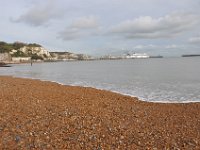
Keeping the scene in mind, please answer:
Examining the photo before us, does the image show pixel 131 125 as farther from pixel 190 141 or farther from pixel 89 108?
pixel 89 108

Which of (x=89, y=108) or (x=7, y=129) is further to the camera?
(x=89, y=108)

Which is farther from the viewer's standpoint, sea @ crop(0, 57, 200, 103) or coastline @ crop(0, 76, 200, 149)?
sea @ crop(0, 57, 200, 103)

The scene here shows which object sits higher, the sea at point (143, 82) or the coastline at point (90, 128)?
the coastline at point (90, 128)

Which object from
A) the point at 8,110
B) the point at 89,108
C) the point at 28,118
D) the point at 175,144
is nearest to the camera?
the point at 175,144

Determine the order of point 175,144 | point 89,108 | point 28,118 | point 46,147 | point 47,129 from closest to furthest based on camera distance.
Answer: point 46,147
point 175,144
point 47,129
point 28,118
point 89,108

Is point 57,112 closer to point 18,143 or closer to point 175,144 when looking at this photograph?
point 18,143

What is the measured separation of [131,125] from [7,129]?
5.16 meters

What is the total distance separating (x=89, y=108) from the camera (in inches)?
646

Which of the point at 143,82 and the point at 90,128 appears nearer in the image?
the point at 90,128

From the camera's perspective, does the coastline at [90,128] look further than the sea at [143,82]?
No

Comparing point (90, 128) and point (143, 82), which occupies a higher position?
point (90, 128)

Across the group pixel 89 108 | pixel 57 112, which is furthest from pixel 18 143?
pixel 89 108

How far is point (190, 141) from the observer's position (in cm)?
1088

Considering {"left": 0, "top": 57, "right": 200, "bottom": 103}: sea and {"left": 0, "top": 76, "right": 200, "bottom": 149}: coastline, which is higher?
{"left": 0, "top": 76, "right": 200, "bottom": 149}: coastline
